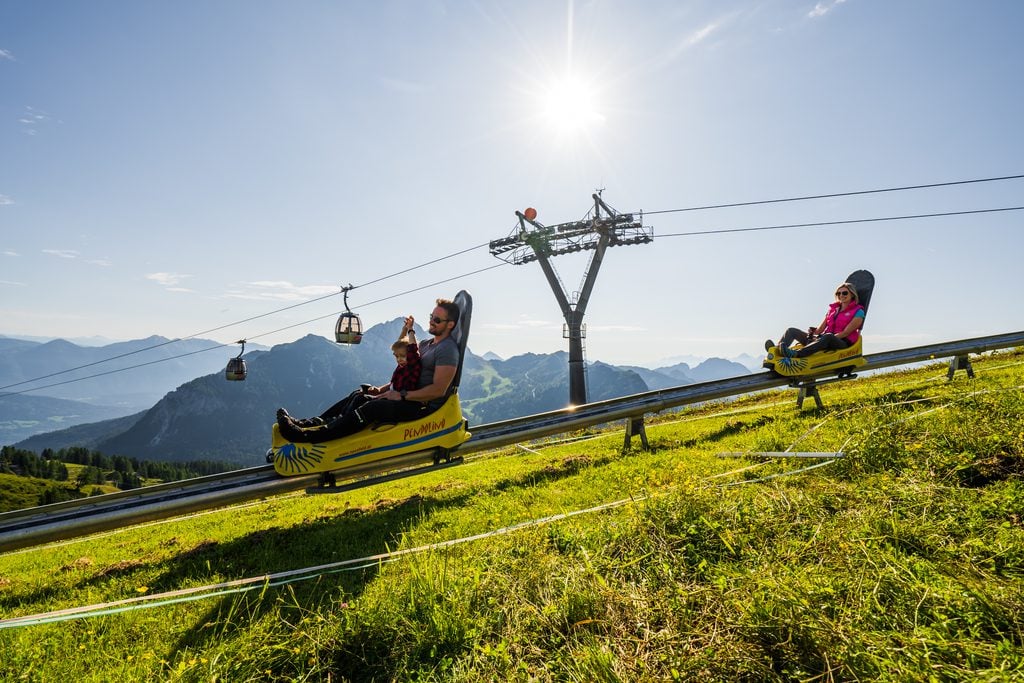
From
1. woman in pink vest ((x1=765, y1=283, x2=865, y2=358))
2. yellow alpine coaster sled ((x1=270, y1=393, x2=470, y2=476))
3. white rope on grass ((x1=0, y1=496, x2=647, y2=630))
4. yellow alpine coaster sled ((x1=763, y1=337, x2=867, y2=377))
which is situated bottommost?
white rope on grass ((x1=0, y1=496, x2=647, y2=630))

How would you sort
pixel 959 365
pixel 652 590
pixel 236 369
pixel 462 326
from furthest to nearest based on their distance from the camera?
pixel 236 369 < pixel 959 365 < pixel 462 326 < pixel 652 590

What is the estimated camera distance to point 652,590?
2650mm

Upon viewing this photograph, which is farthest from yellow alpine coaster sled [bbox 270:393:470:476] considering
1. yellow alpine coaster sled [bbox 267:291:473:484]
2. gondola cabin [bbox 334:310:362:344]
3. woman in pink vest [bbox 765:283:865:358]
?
gondola cabin [bbox 334:310:362:344]

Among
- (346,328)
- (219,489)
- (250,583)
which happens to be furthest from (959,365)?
(346,328)

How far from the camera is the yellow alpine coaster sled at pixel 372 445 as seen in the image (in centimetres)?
566

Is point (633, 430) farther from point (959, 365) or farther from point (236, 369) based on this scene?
point (236, 369)

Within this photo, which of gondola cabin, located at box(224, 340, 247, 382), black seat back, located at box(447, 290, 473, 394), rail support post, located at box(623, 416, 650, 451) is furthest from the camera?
gondola cabin, located at box(224, 340, 247, 382)

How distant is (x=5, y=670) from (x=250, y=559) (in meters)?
1.90

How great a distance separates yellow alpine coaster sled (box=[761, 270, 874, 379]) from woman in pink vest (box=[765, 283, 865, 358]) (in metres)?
0.09

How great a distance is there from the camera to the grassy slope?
2020 mm

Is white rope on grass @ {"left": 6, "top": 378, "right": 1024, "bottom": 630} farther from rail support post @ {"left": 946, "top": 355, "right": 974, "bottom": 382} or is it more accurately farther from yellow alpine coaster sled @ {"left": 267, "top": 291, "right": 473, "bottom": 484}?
rail support post @ {"left": 946, "top": 355, "right": 974, "bottom": 382}

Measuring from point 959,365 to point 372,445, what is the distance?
13647 millimetres

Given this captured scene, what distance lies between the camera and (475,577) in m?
2.82

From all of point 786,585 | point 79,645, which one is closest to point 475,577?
point 786,585
